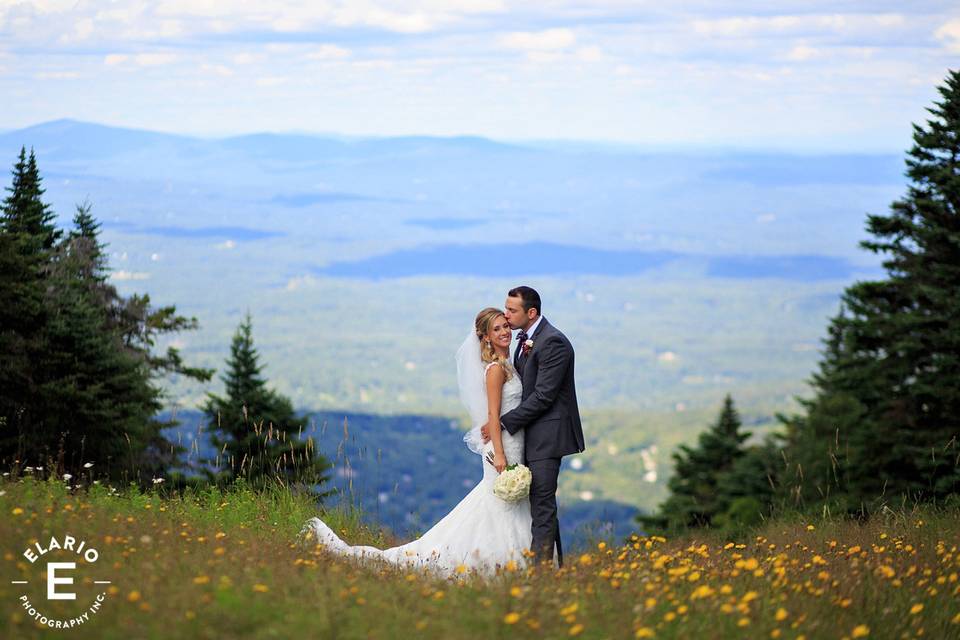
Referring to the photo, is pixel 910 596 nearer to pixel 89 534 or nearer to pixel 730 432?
pixel 89 534

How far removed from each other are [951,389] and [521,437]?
79.4 ft

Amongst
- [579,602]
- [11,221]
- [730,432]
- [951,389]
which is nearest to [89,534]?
[579,602]

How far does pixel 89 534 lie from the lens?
25.1ft

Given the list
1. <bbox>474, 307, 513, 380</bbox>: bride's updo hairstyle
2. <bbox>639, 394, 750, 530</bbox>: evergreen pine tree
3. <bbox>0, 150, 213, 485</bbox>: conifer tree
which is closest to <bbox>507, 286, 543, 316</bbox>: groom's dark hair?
<bbox>474, 307, 513, 380</bbox>: bride's updo hairstyle

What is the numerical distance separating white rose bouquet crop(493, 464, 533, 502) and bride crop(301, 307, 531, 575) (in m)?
0.12

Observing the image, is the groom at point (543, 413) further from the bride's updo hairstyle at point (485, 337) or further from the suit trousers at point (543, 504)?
the bride's updo hairstyle at point (485, 337)

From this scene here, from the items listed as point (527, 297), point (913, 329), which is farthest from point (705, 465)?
point (527, 297)

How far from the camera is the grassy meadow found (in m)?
5.94

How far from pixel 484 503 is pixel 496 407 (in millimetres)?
1007

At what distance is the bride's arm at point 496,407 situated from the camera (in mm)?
9477

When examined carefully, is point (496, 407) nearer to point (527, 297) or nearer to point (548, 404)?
point (548, 404)

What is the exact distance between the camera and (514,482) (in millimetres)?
9391

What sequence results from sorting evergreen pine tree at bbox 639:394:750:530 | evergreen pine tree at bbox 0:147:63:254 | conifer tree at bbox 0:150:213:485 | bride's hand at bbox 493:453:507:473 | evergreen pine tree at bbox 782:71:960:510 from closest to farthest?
bride's hand at bbox 493:453:507:473, conifer tree at bbox 0:150:213:485, evergreen pine tree at bbox 782:71:960:510, evergreen pine tree at bbox 0:147:63:254, evergreen pine tree at bbox 639:394:750:530

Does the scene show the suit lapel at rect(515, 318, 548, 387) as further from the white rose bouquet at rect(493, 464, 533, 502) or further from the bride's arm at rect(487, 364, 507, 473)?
the white rose bouquet at rect(493, 464, 533, 502)
